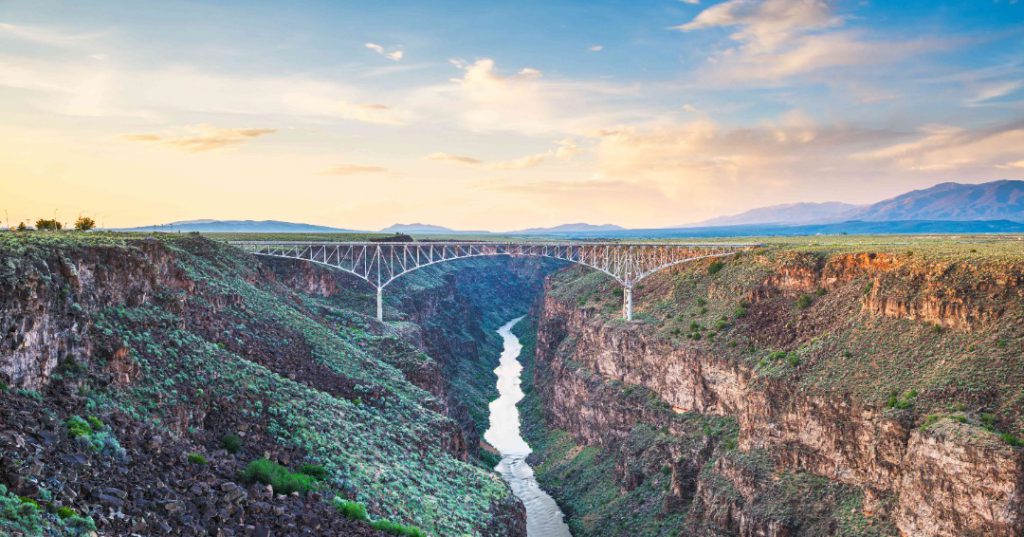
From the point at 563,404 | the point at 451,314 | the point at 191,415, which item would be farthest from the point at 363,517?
the point at 451,314

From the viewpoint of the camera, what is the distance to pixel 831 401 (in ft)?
149

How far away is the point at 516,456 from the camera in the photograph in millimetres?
78875

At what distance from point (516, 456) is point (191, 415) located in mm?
54933

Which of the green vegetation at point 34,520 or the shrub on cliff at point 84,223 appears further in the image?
the shrub on cliff at point 84,223

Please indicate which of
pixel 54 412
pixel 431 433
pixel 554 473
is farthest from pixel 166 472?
pixel 554 473

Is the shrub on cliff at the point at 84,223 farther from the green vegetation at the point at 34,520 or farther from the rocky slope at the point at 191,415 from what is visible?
the green vegetation at the point at 34,520

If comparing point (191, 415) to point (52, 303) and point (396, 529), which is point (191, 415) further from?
point (396, 529)

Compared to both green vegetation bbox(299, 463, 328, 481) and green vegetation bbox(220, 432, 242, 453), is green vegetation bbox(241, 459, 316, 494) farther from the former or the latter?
green vegetation bbox(299, 463, 328, 481)

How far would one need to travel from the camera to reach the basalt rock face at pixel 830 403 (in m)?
37.0

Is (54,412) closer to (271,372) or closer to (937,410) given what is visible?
(271,372)

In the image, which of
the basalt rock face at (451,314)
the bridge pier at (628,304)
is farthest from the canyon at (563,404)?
the bridge pier at (628,304)

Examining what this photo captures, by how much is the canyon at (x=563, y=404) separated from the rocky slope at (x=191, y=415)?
121 millimetres

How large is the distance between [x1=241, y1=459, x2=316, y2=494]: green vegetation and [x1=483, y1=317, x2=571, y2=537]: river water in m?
33.6

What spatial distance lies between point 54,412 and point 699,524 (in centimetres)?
4235
